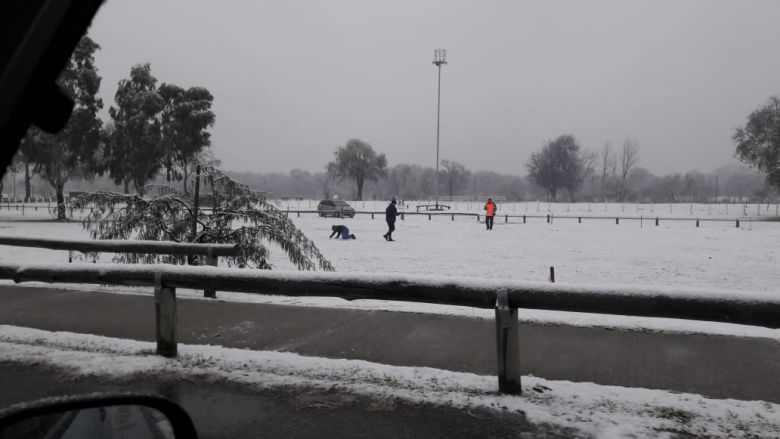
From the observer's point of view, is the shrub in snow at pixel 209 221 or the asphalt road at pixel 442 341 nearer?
the asphalt road at pixel 442 341

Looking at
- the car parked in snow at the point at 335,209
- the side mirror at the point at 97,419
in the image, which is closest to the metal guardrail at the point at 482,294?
the side mirror at the point at 97,419

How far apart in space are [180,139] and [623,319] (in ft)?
122

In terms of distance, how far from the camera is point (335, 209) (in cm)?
4659

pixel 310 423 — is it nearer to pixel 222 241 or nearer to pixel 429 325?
pixel 429 325

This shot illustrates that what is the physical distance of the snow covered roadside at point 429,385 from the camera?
12.7 ft

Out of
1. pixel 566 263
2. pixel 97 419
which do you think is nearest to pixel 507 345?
pixel 97 419

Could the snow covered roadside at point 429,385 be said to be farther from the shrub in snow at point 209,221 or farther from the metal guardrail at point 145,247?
the shrub in snow at point 209,221

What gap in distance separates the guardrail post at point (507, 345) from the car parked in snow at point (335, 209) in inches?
1552

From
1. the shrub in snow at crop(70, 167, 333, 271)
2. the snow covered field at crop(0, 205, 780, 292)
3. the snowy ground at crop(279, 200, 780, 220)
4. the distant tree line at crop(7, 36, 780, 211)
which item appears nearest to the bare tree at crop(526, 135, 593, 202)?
the distant tree line at crop(7, 36, 780, 211)

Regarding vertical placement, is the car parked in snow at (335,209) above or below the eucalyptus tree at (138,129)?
below

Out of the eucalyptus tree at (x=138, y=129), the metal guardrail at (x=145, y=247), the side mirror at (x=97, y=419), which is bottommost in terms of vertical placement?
the metal guardrail at (x=145, y=247)

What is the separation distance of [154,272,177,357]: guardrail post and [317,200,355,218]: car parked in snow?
3810 cm

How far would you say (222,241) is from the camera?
34.4 ft

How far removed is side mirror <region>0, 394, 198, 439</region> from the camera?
128 cm
